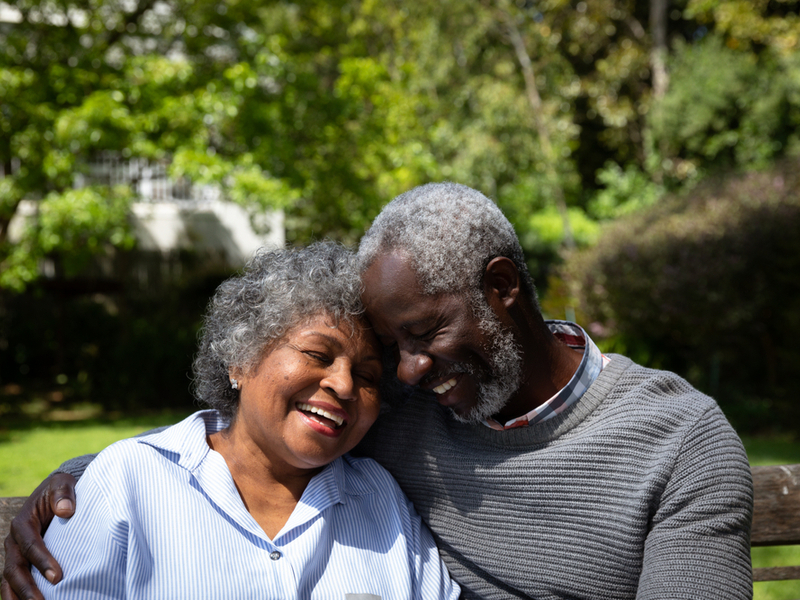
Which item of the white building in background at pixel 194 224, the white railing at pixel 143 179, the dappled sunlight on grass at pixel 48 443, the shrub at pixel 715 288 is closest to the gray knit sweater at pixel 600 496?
the dappled sunlight on grass at pixel 48 443

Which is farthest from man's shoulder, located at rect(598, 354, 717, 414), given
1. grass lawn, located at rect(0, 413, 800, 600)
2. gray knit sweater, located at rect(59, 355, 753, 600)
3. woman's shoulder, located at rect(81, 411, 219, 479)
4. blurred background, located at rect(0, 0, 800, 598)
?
blurred background, located at rect(0, 0, 800, 598)

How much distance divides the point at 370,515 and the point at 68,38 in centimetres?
1033

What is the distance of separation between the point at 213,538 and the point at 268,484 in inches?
10.5

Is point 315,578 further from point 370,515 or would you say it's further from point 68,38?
point 68,38

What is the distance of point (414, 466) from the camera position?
2424 mm

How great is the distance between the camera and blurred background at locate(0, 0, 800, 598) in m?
8.80

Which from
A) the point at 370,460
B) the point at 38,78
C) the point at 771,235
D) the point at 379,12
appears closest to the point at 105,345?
the point at 38,78

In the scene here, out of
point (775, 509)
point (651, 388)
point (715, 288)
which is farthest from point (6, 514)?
point (715, 288)

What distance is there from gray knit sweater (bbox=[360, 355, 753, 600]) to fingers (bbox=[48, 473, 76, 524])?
1.02 m

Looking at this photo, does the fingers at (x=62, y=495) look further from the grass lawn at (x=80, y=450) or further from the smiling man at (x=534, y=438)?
the grass lawn at (x=80, y=450)

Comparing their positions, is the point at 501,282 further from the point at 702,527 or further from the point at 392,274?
the point at 702,527

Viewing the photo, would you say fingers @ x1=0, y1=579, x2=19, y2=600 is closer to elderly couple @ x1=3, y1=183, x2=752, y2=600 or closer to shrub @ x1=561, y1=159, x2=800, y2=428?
elderly couple @ x1=3, y1=183, x2=752, y2=600

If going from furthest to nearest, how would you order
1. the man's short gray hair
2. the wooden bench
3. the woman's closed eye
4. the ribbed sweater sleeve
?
the wooden bench < the woman's closed eye < the man's short gray hair < the ribbed sweater sleeve

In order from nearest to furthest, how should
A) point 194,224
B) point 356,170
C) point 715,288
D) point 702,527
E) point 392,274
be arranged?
point 702,527 → point 392,274 → point 715,288 → point 356,170 → point 194,224
